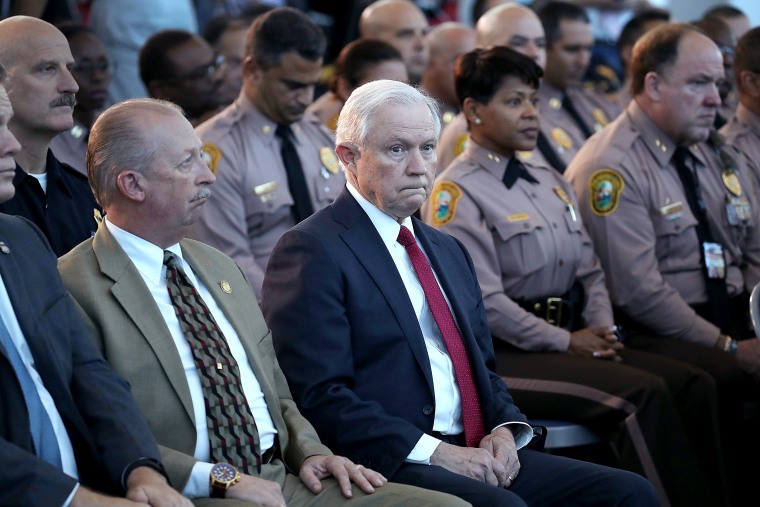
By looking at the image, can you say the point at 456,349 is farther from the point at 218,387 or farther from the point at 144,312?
the point at 144,312

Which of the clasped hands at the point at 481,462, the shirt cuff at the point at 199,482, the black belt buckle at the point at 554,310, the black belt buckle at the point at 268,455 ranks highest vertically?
the shirt cuff at the point at 199,482

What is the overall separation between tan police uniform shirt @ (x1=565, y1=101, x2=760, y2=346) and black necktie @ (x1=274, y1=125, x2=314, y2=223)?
3.65 feet

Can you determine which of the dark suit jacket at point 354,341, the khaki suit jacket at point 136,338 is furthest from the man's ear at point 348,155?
the khaki suit jacket at point 136,338

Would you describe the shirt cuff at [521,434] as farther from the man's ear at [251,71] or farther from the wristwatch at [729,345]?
the man's ear at [251,71]

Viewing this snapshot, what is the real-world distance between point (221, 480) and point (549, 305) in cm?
201

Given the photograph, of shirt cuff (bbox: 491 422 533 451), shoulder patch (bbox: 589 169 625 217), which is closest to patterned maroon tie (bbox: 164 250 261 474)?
shirt cuff (bbox: 491 422 533 451)

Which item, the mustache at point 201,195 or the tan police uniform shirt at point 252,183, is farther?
the tan police uniform shirt at point 252,183

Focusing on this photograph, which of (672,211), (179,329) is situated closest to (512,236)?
(672,211)

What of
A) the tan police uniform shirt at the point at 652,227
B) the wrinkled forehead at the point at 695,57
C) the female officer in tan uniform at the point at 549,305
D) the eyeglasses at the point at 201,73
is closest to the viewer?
the female officer in tan uniform at the point at 549,305

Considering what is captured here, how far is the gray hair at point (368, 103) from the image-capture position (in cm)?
327

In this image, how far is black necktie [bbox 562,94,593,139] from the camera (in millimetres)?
6422

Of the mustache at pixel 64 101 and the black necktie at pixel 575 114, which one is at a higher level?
the mustache at pixel 64 101

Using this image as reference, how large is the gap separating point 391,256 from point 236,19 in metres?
3.92

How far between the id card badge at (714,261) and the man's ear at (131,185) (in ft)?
8.73
